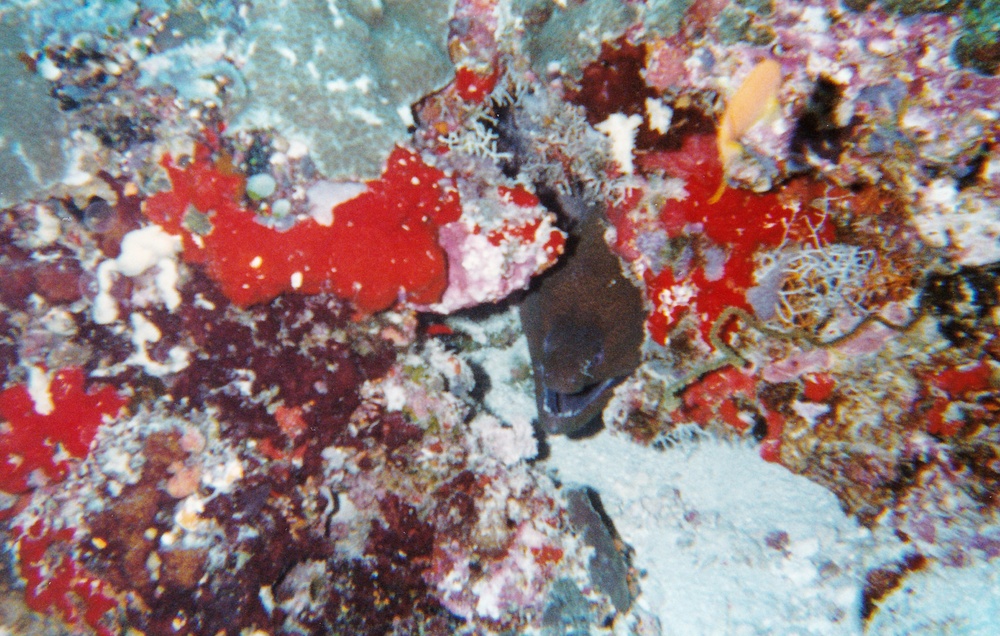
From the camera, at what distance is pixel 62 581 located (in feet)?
9.64

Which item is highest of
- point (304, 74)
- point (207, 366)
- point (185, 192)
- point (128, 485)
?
point (304, 74)

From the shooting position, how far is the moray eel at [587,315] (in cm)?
382

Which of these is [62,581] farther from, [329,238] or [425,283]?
[425,283]

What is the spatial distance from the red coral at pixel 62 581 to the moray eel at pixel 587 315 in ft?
10.4

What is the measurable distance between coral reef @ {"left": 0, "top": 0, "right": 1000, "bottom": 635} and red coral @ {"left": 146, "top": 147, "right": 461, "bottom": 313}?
0.02 m

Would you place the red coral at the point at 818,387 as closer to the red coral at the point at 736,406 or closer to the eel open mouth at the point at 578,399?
the red coral at the point at 736,406

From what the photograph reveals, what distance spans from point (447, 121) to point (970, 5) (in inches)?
111

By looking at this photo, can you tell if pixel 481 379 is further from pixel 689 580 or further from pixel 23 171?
pixel 23 171

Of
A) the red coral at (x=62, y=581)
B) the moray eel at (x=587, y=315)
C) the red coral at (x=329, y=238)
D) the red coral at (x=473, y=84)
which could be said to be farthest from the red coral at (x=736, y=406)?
the red coral at (x=62, y=581)

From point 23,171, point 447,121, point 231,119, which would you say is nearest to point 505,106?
point 447,121

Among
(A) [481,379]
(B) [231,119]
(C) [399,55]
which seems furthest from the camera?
(A) [481,379]

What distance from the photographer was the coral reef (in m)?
2.82

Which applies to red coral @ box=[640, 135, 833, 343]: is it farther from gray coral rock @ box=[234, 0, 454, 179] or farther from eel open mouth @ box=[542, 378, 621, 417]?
gray coral rock @ box=[234, 0, 454, 179]

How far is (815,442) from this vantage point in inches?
144
